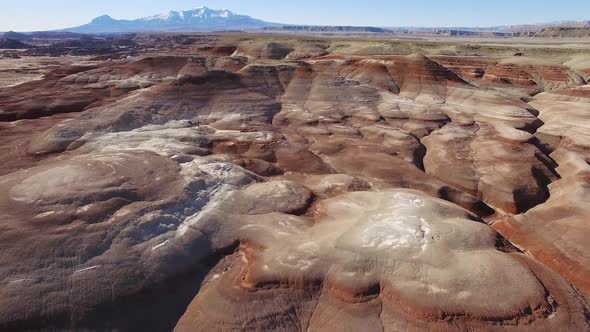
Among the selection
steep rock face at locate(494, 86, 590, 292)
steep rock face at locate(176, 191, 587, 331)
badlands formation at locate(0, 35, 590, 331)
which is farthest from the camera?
steep rock face at locate(494, 86, 590, 292)

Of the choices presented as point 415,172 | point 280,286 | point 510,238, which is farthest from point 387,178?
point 280,286

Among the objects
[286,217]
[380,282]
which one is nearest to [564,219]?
[380,282]

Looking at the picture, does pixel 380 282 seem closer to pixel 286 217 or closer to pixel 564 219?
pixel 286 217

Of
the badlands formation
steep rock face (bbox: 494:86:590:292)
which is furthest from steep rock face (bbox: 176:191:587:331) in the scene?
steep rock face (bbox: 494:86:590:292)

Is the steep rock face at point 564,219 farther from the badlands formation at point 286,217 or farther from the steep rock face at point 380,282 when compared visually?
the steep rock face at point 380,282

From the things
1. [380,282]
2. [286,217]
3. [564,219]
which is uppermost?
[286,217]

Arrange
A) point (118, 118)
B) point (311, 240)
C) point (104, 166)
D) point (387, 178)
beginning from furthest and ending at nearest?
1. point (118, 118)
2. point (387, 178)
3. point (104, 166)
4. point (311, 240)

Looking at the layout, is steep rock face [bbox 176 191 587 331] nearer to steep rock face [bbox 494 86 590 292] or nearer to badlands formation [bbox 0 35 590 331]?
badlands formation [bbox 0 35 590 331]

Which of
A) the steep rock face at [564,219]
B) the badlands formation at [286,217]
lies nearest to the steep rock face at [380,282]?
the badlands formation at [286,217]

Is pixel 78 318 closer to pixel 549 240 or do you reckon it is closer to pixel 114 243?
pixel 114 243
